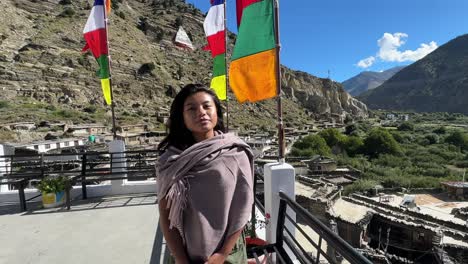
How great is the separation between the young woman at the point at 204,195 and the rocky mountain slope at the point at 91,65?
29.3 meters

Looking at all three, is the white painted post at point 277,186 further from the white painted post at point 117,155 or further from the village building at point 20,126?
the village building at point 20,126

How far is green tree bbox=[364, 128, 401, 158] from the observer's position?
40.8m

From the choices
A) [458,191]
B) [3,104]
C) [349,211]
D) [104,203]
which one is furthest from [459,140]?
[3,104]

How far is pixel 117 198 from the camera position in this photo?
16.5ft

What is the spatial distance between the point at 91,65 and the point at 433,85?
158926mm

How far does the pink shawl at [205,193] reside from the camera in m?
1.29

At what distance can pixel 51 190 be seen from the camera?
14.8 ft

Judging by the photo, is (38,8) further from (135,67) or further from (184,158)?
(184,158)

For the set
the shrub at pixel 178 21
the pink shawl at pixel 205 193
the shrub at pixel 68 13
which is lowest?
the pink shawl at pixel 205 193

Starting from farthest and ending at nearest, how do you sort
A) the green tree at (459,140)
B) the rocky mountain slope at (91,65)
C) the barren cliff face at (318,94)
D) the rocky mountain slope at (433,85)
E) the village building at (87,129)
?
the rocky mountain slope at (433,85) < the barren cliff face at (318,94) < the green tree at (459,140) < the rocky mountain slope at (91,65) < the village building at (87,129)

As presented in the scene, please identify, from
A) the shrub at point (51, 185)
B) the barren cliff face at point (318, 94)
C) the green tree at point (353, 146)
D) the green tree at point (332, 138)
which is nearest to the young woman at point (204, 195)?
the shrub at point (51, 185)

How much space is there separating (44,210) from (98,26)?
364 centimetres

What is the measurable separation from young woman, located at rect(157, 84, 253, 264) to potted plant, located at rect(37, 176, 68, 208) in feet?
13.3

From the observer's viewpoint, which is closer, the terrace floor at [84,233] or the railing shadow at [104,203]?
the terrace floor at [84,233]
